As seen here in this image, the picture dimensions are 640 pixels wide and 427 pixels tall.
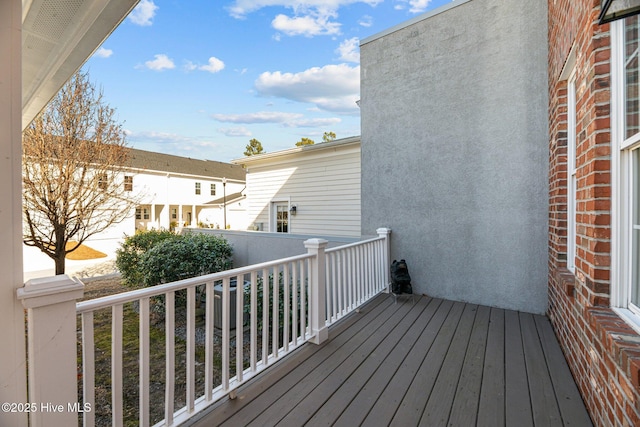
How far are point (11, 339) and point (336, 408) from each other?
174 cm

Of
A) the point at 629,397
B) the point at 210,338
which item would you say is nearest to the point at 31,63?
the point at 210,338

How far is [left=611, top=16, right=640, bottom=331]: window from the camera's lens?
1.53 metres

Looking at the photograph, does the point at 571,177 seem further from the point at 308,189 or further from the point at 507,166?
the point at 308,189

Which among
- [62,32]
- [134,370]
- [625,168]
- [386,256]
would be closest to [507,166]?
[386,256]

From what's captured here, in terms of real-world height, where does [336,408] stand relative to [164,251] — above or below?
below

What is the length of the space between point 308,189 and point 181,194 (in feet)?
47.5

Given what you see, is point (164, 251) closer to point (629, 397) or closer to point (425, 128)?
point (425, 128)

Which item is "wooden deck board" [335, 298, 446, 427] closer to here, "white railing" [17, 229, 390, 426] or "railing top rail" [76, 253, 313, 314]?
"white railing" [17, 229, 390, 426]

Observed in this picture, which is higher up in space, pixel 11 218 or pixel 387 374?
pixel 11 218

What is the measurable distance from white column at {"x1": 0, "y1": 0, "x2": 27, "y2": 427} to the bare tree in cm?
553

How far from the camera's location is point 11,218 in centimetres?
120

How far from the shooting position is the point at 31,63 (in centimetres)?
265

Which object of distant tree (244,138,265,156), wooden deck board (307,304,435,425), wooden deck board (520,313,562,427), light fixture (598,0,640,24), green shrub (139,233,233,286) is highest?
distant tree (244,138,265,156)

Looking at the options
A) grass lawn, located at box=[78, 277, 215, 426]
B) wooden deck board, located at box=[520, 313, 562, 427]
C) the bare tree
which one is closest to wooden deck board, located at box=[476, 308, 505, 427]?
wooden deck board, located at box=[520, 313, 562, 427]
